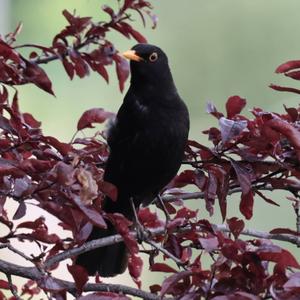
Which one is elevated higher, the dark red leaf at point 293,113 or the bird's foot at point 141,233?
the dark red leaf at point 293,113

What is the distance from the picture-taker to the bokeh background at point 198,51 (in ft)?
17.4

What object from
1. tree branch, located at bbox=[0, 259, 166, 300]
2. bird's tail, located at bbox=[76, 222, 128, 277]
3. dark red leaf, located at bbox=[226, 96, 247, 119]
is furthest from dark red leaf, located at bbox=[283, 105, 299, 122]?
bird's tail, located at bbox=[76, 222, 128, 277]

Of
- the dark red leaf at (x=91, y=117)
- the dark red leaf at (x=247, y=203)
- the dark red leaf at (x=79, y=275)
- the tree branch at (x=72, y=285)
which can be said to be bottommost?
the tree branch at (x=72, y=285)

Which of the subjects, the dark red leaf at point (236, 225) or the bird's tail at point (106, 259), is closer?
the dark red leaf at point (236, 225)

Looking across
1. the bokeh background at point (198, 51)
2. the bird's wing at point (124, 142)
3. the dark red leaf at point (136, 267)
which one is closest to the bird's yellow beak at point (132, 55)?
the bird's wing at point (124, 142)

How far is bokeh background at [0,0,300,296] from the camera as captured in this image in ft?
17.4

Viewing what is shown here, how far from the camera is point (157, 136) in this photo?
256 cm

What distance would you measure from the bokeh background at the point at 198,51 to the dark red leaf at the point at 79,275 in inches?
132

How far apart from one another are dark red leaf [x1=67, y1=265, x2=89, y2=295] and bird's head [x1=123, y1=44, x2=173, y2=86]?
3.83 feet

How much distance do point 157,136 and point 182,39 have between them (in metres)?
3.43

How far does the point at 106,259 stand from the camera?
253 cm

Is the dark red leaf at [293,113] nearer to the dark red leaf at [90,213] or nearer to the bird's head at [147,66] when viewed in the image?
the dark red leaf at [90,213]

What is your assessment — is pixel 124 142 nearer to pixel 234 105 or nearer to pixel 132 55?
pixel 132 55

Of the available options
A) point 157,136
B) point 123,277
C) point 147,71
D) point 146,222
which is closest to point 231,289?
point 146,222
